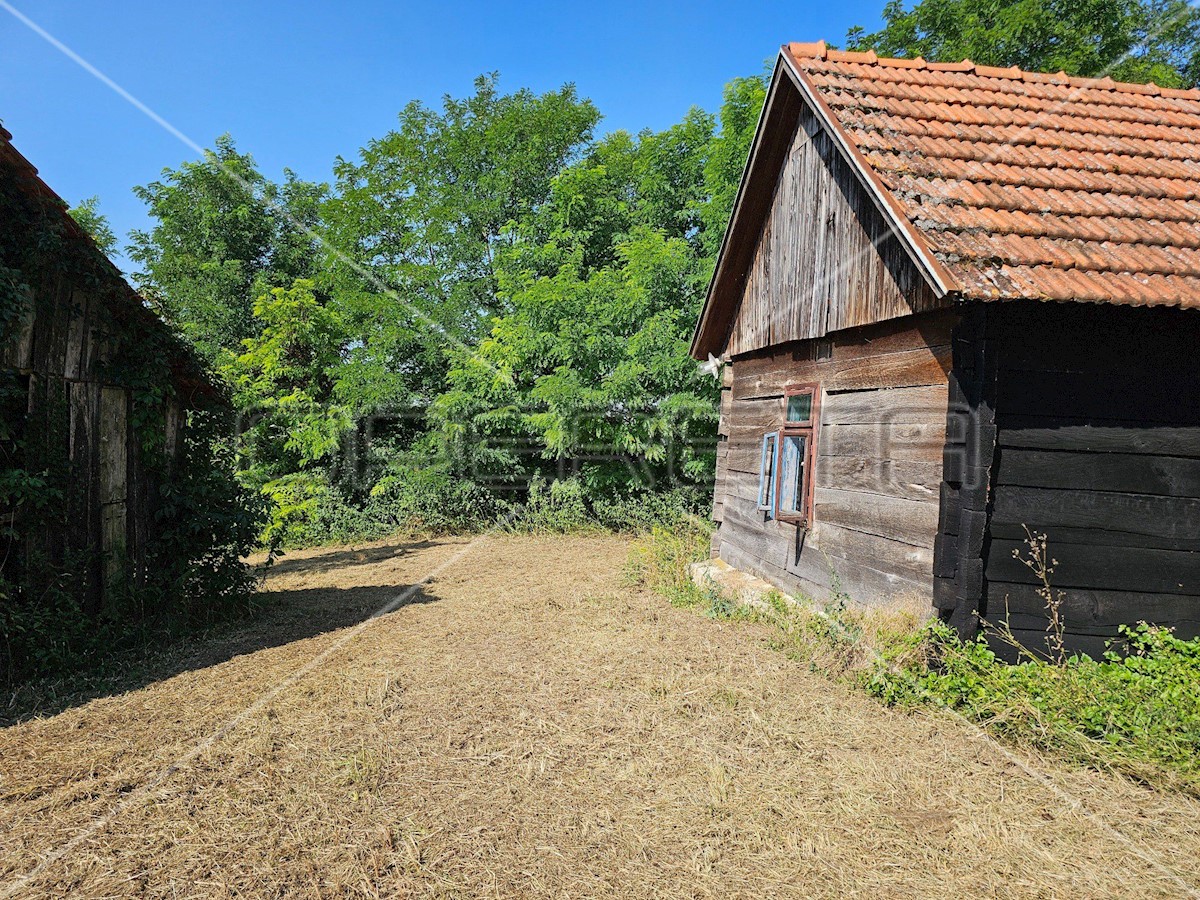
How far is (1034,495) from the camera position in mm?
5031

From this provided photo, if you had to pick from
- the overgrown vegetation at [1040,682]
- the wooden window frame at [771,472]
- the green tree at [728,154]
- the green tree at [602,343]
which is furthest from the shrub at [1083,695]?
the green tree at [728,154]

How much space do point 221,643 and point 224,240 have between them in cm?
1972

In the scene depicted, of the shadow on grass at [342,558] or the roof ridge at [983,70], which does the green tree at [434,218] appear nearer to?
the shadow on grass at [342,558]

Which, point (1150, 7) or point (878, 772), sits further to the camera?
point (1150, 7)

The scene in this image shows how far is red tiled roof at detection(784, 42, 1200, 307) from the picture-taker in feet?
15.7

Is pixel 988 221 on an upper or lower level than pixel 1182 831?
upper

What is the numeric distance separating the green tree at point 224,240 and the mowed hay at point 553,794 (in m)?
18.8

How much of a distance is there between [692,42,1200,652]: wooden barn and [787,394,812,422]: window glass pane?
0.27 meters

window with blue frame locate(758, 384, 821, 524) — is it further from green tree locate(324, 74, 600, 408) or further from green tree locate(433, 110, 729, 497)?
green tree locate(324, 74, 600, 408)

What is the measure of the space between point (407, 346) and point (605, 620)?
12071mm

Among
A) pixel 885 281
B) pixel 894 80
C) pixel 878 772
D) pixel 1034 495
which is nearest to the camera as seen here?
pixel 878 772

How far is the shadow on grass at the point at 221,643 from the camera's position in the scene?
5066mm

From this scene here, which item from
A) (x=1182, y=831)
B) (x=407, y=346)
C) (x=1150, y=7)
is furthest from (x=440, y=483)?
(x=1150, y=7)

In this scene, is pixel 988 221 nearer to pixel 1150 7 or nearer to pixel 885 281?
pixel 885 281
